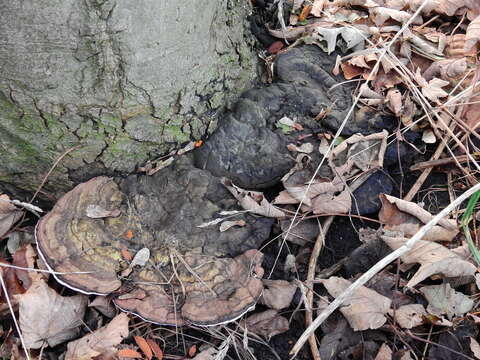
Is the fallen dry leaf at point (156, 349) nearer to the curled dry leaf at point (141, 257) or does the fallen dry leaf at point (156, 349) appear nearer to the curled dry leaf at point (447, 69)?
the curled dry leaf at point (141, 257)

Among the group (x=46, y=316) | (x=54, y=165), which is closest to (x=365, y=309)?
(x=46, y=316)

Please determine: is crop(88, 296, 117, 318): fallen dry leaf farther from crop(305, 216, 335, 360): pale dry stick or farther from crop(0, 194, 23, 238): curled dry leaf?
crop(305, 216, 335, 360): pale dry stick

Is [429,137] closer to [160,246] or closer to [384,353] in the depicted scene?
[384,353]

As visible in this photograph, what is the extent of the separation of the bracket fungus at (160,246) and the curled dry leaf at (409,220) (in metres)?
0.61

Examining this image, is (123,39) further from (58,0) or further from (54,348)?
(54,348)

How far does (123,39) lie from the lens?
1.91m

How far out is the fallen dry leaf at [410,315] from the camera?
203 cm

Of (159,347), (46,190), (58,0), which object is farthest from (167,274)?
(58,0)

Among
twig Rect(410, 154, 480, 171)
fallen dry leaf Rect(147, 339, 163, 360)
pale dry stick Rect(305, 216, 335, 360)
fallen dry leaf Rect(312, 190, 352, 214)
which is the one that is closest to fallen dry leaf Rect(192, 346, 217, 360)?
fallen dry leaf Rect(147, 339, 163, 360)

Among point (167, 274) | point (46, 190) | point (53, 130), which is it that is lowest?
point (167, 274)

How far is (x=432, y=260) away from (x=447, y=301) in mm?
194

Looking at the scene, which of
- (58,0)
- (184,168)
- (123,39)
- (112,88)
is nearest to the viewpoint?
(58,0)

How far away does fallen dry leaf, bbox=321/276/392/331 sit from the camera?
2.01m

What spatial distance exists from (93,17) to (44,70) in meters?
0.32
